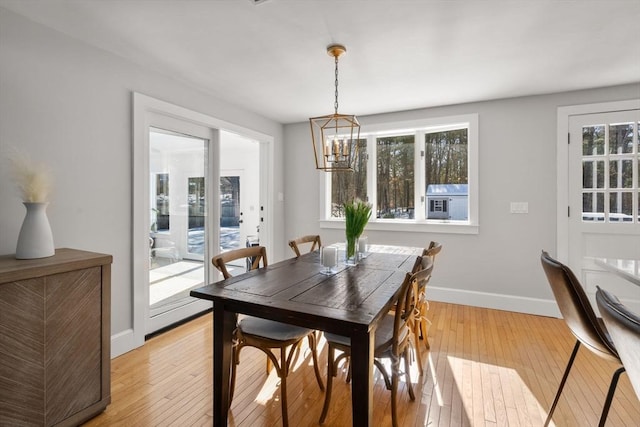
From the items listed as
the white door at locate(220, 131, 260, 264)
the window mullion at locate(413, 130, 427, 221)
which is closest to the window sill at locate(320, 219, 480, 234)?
the window mullion at locate(413, 130, 427, 221)

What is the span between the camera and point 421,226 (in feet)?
12.9

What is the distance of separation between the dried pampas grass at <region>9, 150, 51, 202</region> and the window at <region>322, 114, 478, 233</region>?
294 centimetres

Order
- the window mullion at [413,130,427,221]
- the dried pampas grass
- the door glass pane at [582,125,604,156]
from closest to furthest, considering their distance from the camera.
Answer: the dried pampas grass
the door glass pane at [582,125,604,156]
the window mullion at [413,130,427,221]

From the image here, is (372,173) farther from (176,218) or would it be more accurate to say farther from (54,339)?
(54,339)

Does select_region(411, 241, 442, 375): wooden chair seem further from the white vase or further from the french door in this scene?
the french door

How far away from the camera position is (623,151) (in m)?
3.10

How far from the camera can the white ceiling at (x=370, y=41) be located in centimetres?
187

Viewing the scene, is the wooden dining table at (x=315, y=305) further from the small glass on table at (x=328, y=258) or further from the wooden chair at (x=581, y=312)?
the wooden chair at (x=581, y=312)

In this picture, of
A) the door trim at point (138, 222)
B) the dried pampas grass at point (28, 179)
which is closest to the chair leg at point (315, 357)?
the door trim at point (138, 222)

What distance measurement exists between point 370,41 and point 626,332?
2124mm

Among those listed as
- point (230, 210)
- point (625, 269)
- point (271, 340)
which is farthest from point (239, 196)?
point (625, 269)

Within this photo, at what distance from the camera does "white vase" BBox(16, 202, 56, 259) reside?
1747 millimetres

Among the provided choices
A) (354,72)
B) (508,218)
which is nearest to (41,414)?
(354,72)

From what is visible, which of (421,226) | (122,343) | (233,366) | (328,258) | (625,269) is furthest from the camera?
(421,226)
